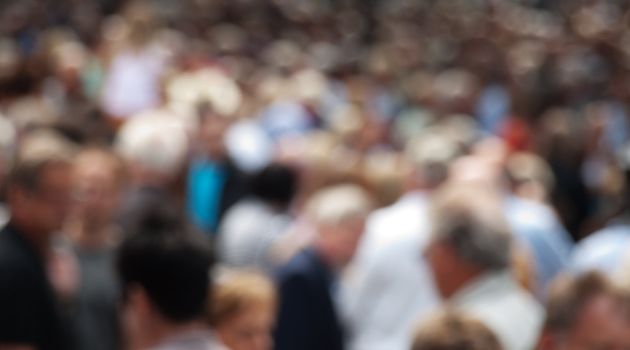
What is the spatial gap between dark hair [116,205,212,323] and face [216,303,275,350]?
0.51 meters

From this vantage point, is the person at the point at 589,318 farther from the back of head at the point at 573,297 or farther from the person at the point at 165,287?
the person at the point at 165,287

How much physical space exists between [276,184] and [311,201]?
0.66ft

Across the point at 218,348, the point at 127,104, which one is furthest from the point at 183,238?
the point at 127,104

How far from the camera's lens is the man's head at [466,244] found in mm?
4094

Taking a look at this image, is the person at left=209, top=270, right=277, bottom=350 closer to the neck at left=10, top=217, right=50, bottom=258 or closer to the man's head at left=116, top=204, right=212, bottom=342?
the man's head at left=116, top=204, right=212, bottom=342

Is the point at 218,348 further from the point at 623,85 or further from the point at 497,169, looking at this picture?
the point at 623,85

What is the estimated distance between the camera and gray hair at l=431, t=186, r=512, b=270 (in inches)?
161

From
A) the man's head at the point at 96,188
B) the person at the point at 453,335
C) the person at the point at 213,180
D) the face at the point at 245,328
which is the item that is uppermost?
the person at the point at 453,335

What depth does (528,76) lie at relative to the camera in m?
10.2

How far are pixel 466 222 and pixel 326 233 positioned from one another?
126 cm

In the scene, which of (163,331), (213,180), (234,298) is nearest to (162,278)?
(163,331)

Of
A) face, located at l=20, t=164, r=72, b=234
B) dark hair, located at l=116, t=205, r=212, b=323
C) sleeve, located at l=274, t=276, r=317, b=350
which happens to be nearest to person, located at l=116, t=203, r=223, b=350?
dark hair, located at l=116, t=205, r=212, b=323

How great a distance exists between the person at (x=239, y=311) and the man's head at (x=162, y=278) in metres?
0.48

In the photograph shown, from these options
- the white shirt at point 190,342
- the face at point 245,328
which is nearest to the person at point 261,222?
the face at point 245,328
